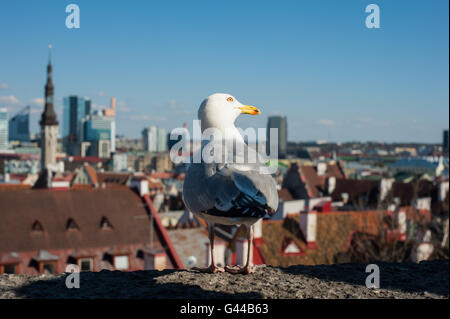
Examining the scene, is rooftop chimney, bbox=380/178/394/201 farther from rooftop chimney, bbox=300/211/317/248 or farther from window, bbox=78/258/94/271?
window, bbox=78/258/94/271

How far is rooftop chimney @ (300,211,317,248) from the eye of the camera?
22.4 m

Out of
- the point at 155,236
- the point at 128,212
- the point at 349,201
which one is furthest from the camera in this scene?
the point at 349,201

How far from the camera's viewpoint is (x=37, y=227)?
20031 millimetres

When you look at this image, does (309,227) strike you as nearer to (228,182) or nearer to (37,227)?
(37,227)

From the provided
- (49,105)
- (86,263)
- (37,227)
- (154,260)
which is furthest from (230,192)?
(49,105)

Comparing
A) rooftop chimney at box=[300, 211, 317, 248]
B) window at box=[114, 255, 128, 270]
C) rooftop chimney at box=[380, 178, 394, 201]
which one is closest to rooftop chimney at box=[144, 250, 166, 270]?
window at box=[114, 255, 128, 270]

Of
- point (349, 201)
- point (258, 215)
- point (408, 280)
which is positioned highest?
point (258, 215)

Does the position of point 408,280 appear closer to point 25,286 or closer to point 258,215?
point 258,215

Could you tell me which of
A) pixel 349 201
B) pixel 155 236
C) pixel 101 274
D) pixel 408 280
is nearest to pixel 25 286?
pixel 101 274

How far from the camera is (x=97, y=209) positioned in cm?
2230

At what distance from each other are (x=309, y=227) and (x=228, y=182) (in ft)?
60.6

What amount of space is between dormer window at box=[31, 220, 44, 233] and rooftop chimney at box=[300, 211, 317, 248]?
33.1 feet

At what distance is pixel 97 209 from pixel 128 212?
1361mm

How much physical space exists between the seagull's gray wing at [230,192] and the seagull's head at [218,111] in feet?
1.77
